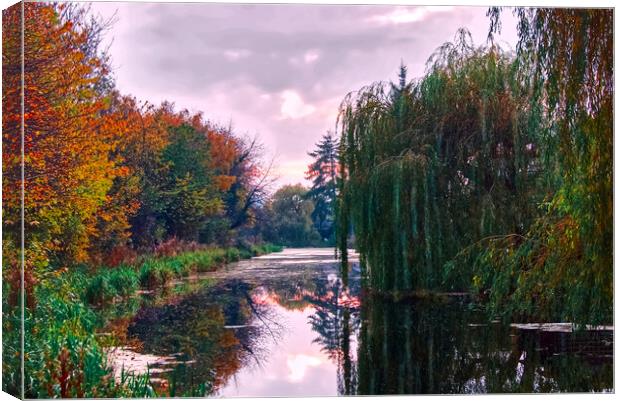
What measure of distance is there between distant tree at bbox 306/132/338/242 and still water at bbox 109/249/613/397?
0.31 metres

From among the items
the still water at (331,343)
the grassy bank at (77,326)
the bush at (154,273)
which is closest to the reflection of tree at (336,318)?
→ the still water at (331,343)

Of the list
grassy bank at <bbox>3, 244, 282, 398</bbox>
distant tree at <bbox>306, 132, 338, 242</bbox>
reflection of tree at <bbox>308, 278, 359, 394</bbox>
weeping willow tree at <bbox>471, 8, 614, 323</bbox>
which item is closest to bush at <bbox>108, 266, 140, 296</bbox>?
grassy bank at <bbox>3, 244, 282, 398</bbox>

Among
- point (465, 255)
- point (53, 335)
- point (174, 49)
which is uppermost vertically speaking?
point (174, 49)

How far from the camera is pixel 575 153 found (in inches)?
247

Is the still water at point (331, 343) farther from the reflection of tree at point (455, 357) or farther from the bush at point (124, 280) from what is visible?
the bush at point (124, 280)

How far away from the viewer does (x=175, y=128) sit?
7816mm

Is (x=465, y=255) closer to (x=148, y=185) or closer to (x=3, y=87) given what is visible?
(x=148, y=185)

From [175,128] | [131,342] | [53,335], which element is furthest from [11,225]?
[175,128]

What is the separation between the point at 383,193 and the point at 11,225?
13.0ft

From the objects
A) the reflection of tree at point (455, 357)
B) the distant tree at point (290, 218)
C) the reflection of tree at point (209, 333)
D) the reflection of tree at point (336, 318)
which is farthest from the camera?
the distant tree at point (290, 218)

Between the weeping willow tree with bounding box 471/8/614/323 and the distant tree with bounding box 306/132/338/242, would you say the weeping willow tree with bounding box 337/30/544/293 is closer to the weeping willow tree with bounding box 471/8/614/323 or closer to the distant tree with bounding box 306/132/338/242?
the distant tree with bounding box 306/132/338/242

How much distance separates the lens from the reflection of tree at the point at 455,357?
650cm

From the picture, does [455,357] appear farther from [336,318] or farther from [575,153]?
[575,153]

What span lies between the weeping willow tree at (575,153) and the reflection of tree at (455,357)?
0.38 m
